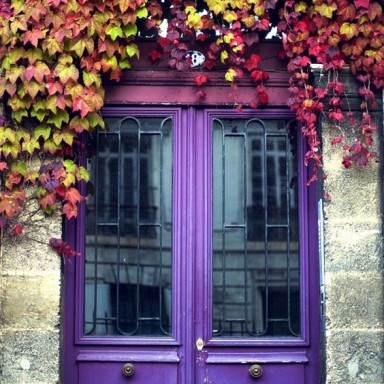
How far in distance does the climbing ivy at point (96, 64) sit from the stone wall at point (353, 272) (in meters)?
0.14

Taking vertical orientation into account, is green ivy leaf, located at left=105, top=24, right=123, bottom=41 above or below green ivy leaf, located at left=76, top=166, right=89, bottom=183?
above

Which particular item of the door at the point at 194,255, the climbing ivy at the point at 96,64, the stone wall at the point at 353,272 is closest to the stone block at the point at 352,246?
the stone wall at the point at 353,272

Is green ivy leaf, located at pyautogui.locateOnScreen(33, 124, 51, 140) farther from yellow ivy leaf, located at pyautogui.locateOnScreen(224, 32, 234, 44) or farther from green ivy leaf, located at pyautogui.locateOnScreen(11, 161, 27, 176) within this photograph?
yellow ivy leaf, located at pyautogui.locateOnScreen(224, 32, 234, 44)

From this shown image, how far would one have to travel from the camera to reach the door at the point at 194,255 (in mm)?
5785

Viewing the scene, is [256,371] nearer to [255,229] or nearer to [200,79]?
[255,229]

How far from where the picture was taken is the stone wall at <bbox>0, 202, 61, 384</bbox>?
5.56 m

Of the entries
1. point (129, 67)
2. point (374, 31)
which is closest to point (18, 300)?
point (129, 67)

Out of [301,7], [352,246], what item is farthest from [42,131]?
[352,246]

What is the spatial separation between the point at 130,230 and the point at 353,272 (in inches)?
55.1

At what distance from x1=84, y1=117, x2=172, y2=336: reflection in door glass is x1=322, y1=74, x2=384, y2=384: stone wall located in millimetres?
1009

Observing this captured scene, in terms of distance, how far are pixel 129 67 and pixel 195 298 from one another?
4.91 feet

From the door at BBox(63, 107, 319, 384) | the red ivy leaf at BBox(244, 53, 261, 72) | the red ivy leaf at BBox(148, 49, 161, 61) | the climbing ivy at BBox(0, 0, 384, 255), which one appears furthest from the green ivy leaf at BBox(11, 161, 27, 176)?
the red ivy leaf at BBox(244, 53, 261, 72)

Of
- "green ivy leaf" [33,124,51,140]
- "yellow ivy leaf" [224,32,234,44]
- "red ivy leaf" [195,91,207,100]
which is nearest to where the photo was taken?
"green ivy leaf" [33,124,51,140]

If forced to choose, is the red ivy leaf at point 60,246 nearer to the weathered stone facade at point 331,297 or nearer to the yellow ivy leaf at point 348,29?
the weathered stone facade at point 331,297
